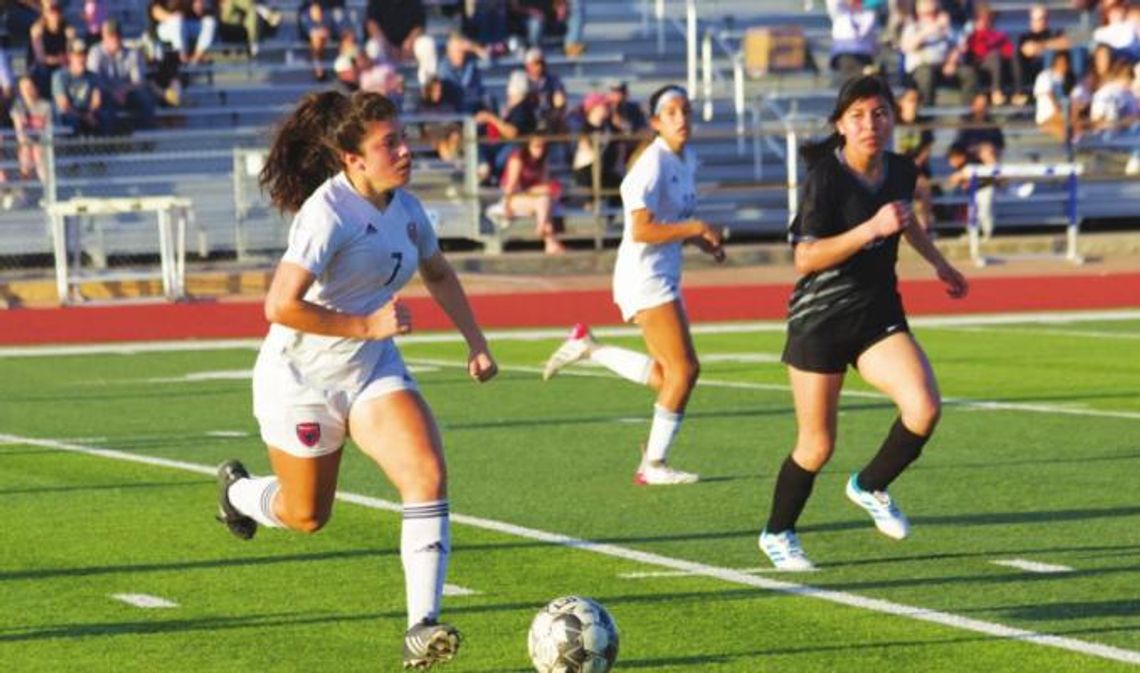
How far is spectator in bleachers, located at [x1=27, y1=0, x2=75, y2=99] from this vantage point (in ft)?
105

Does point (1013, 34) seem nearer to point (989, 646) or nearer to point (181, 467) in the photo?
point (181, 467)

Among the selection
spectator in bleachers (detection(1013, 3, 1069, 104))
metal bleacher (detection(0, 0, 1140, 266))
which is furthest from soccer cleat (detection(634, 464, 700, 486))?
spectator in bleachers (detection(1013, 3, 1069, 104))

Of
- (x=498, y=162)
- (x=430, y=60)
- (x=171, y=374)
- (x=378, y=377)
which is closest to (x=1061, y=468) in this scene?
(x=378, y=377)

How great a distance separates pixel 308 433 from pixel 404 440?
452 mm

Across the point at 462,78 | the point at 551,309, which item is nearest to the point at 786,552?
the point at 551,309

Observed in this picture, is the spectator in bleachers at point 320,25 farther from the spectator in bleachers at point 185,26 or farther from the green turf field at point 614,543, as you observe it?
the green turf field at point 614,543

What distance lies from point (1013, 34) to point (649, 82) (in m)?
5.30

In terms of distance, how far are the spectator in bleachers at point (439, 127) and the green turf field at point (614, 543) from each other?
12.3 meters

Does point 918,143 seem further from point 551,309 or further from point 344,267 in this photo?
point 344,267

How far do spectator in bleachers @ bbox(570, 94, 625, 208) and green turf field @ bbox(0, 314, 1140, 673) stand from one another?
11.9 m

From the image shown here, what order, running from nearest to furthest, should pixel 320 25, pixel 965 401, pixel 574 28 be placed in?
pixel 965 401, pixel 320 25, pixel 574 28

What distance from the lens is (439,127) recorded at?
103ft

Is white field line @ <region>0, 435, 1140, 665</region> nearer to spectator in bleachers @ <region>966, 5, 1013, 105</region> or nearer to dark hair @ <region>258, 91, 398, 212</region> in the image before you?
dark hair @ <region>258, 91, 398, 212</region>

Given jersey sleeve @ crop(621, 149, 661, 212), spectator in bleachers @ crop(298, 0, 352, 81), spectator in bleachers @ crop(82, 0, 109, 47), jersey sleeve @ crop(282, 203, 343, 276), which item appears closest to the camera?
jersey sleeve @ crop(282, 203, 343, 276)
